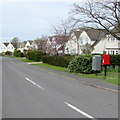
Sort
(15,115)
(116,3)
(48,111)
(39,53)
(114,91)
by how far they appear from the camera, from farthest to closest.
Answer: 1. (39,53)
2. (116,3)
3. (114,91)
4. (48,111)
5. (15,115)

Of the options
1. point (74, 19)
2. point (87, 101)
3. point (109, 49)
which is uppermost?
point (74, 19)

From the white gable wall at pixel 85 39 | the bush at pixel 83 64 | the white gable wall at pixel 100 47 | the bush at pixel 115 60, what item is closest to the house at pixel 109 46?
the white gable wall at pixel 100 47

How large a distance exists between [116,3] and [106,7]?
126 cm

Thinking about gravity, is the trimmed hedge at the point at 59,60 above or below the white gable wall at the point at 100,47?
below

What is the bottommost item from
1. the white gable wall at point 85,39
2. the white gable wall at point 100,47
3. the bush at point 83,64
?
the bush at point 83,64

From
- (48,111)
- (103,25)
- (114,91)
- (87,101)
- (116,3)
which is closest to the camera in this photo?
(48,111)

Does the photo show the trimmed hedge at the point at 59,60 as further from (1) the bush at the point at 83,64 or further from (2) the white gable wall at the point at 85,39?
(2) the white gable wall at the point at 85,39

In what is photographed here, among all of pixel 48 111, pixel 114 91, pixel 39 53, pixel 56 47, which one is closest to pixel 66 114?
pixel 48 111

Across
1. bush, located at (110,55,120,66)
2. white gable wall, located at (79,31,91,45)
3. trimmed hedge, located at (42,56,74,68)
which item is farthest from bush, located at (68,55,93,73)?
white gable wall, located at (79,31,91,45)

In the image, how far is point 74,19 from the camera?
76.7 feet

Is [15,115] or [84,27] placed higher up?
[84,27]

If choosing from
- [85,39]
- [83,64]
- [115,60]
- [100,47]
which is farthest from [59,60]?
[85,39]

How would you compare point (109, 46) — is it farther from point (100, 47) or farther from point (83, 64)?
point (83, 64)

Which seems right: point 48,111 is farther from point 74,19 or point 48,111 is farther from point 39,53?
point 39,53
